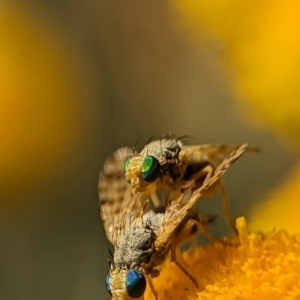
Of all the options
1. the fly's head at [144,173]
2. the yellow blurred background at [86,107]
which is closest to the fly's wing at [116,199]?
the fly's head at [144,173]

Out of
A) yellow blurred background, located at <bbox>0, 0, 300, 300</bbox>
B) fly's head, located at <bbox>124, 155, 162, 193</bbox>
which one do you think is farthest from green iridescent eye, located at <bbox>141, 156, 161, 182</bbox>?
yellow blurred background, located at <bbox>0, 0, 300, 300</bbox>

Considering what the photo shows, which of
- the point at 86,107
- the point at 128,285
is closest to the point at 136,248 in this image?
the point at 128,285

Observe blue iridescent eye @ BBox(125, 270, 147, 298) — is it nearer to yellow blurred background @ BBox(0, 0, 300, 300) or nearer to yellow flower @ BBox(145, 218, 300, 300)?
yellow flower @ BBox(145, 218, 300, 300)

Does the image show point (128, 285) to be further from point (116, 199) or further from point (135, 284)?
point (116, 199)

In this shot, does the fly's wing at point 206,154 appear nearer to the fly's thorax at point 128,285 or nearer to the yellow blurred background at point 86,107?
the fly's thorax at point 128,285

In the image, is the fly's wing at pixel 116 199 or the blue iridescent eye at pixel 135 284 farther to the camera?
the fly's wing at pixel 116 199
